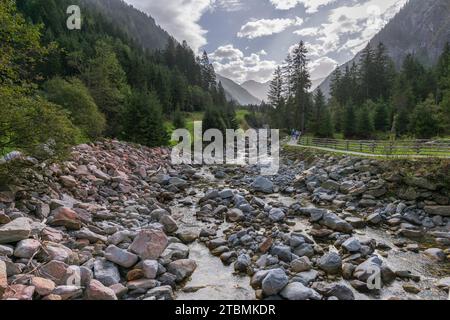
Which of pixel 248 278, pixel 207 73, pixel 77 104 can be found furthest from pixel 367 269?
pixel 207 73

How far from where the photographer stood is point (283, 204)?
13750 millimetres

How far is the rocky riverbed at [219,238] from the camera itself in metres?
6.19

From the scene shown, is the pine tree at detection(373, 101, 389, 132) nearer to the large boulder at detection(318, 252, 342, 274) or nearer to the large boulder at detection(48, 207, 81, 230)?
the large boulder at detection(318, 252, 342, 274)

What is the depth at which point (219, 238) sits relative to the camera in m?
9.45

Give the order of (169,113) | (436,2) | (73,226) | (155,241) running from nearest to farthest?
(155,241) → (73,226) → (169,113) → (436,2)

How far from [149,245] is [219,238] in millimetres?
2793

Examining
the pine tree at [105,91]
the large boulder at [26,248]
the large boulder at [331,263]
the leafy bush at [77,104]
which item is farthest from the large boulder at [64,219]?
the pine tree at [105,91]

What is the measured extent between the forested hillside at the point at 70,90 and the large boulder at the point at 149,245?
4.45 meters

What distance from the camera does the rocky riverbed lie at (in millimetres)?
6188

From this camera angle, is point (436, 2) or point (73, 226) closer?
point (73, 226)

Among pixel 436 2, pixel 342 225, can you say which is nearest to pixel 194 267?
pixel 342 225

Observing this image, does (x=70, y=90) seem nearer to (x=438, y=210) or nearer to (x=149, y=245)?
(x=149, y=245)
